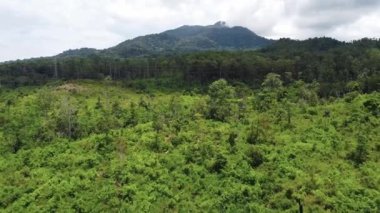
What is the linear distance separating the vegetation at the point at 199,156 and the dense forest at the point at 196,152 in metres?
0.18

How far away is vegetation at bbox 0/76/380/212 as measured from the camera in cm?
6869

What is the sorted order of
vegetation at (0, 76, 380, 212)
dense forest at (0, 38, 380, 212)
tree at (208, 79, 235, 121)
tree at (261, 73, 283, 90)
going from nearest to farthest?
vegetation at (0, 76, 380, 212)
dense forest at (0, 38, 380, 212)
tree at (208, 79, 235, 121)
tree at (261, 73, 283, 90)

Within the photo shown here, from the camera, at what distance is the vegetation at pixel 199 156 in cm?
6869

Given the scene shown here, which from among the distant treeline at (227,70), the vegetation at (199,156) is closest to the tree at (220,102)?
the vegetation at (199,156)

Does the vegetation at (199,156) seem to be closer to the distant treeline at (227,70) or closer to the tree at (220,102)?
the tree at (220,102)

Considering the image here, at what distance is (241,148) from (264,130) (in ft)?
21.4

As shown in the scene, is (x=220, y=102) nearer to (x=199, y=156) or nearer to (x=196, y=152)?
(x=196, y=152)

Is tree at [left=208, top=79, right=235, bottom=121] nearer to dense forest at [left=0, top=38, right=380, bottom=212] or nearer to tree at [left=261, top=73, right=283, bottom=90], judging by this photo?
dense forest at [left=0, top=38, right=380, bottom=212]

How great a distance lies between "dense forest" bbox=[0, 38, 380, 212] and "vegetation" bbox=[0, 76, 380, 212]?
18cm

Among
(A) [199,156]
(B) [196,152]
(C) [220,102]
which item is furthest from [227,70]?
(A) [199,156]

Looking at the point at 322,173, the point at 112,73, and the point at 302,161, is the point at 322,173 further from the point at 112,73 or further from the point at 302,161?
the point at 112,73

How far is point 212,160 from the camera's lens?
252 ft

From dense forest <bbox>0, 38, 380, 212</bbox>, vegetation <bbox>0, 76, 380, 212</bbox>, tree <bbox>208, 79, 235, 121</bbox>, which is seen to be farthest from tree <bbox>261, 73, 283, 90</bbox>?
tree <bbox>208, 79, 235, 121</bbox>

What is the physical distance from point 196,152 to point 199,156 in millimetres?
845
